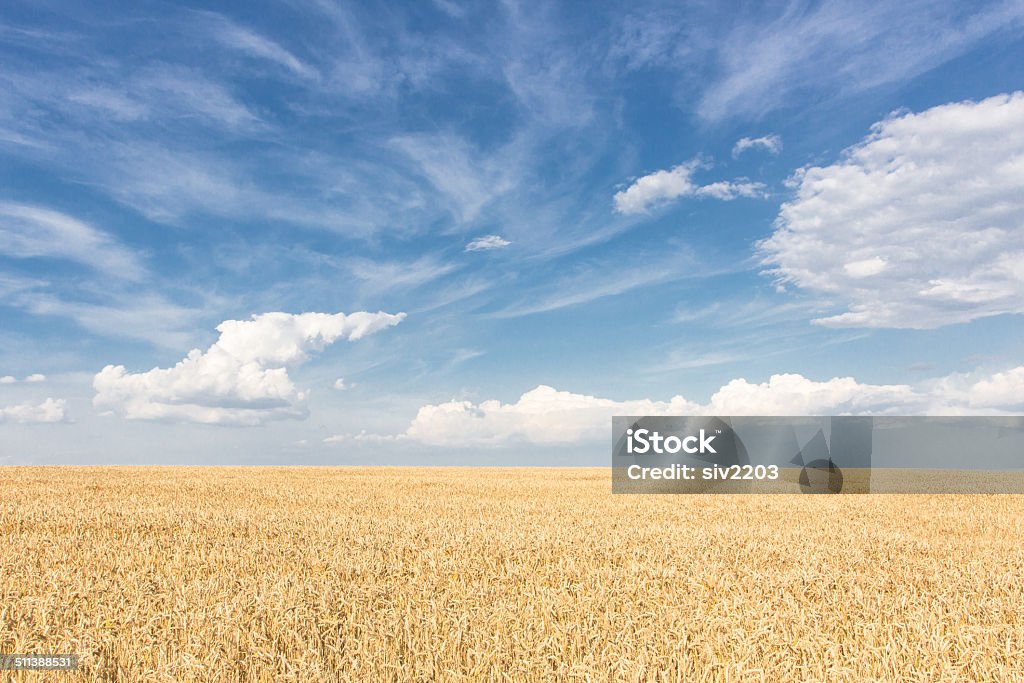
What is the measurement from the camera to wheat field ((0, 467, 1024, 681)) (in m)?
5.73

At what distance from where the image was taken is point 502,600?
24.5 ft

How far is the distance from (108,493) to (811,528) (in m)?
23.5

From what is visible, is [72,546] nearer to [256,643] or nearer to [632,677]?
[256,643]

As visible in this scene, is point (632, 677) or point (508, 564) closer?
point (632, 677)

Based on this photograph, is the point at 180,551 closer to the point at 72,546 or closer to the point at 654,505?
the point at 72,546

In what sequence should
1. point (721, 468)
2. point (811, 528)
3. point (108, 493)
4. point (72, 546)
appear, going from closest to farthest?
point (72, 546), point (811, 528), point (108, 493), point (721, 468)

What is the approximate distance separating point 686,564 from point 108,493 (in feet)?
73.2

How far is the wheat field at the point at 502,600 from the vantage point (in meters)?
5.73

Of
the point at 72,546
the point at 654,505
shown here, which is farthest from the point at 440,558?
the point at 654,505

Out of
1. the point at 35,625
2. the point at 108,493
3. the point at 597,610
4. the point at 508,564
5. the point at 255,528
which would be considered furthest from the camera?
the point at 108,493

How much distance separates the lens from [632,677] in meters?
5.28

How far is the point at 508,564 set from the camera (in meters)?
9.54

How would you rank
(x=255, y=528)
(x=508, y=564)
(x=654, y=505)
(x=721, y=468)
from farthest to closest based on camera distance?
(x=721, y=468) → (x=654, y=505) → (x=255, y=528) → (x=508, y=564)

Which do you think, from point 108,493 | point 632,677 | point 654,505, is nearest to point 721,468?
point 654,505
